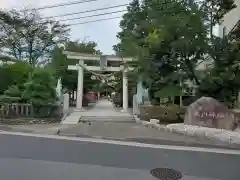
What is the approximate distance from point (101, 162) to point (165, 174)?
1568 millimetres

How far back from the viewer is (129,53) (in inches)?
561

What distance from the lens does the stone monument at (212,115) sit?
11.6 metres

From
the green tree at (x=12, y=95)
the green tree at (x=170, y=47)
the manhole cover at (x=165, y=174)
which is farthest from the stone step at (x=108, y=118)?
the manhole cover at (x=165, y=174)

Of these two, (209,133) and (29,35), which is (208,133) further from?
(29,35)

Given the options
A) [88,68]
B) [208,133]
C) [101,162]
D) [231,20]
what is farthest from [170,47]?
[88,68]

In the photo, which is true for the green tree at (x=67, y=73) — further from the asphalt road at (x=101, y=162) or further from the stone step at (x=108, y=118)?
the asphalt road at (x=101, y=162)

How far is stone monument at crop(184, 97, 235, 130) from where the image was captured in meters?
11.6

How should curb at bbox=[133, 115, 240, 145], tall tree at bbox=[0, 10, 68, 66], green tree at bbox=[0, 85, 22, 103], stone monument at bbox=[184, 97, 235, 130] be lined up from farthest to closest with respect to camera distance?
tall tree at bbox=[0, 10, 68, 66], green tree at bbox=[0, 85, 22, 103], stone monument at bbox=[184, 97, 235, 130], curb at bbox=[133, 115, 240, 145]

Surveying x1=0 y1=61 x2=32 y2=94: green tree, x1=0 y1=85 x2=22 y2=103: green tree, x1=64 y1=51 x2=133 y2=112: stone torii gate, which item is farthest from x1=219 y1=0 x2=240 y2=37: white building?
x1=0 y1=61 x2=32 y2=94: green tree

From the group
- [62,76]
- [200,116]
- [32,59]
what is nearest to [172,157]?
[200,116]

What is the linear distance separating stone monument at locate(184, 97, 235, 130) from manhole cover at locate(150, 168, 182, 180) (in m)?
5.76

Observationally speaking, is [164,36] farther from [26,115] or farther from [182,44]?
[26,115]

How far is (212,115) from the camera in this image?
1183 centimetres

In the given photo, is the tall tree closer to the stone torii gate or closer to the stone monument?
the stone torii gate
